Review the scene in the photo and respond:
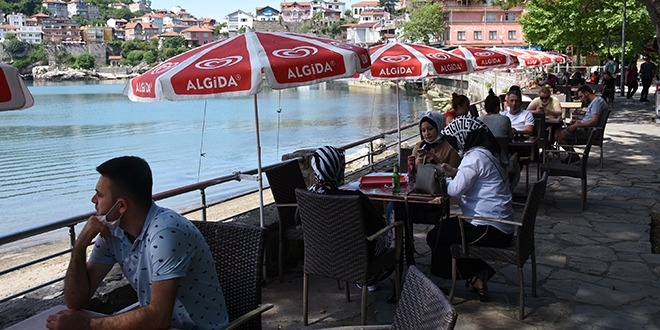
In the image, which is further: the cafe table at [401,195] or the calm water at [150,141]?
the calm water at [150,141]

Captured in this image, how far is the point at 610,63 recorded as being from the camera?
2531 cm

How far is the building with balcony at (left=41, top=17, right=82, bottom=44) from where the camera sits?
17788cm

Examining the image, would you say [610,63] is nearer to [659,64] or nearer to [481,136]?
[659,64]

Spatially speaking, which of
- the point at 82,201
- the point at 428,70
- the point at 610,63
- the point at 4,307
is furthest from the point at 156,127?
the point at 4,307

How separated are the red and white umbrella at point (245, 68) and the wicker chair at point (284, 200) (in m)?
0.91

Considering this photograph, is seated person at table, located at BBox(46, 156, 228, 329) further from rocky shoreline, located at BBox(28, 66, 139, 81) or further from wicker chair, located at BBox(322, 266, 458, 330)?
rocky shoreline, located at BBox(28, 66, 139, 81)

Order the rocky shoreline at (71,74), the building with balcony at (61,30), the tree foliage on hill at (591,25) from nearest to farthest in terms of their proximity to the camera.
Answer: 1. the tree foliage on hill at (591,25)
2. the rocky shoreline at (71,74)
3. the building with balcony at (61,30)

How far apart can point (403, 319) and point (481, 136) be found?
2478mm

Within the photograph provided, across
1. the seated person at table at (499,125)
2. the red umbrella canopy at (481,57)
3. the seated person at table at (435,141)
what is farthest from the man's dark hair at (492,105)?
the seated person at table at (435,141)

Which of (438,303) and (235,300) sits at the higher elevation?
(438,303)

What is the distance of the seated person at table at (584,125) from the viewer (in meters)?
9.60

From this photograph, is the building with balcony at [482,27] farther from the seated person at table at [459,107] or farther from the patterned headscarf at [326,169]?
the patterned headscarf at [326,169]

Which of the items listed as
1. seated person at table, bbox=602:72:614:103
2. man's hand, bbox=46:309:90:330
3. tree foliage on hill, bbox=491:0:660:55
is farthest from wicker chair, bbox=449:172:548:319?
tree foliage on hill, bbox=491:0:660:55

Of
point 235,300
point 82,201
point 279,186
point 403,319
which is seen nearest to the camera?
point 403,319
